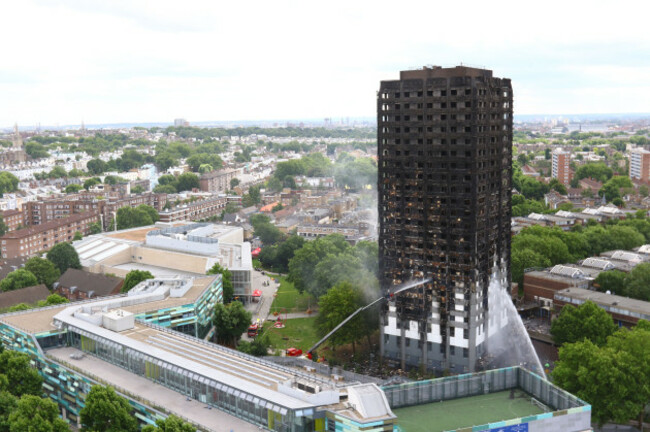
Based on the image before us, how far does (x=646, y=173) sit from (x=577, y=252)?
9271 cm

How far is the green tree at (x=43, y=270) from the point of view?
2901 inches

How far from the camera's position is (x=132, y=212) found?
107m

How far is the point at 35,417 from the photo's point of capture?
35562 mm

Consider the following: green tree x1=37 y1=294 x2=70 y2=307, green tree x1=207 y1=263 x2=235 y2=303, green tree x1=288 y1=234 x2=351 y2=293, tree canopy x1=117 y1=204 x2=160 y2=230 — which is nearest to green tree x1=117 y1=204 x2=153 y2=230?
tree canopy x1=117 y1=204 x2=160 y2=230

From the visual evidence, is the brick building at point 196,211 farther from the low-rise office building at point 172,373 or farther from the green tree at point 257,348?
the green tree at point 257,348

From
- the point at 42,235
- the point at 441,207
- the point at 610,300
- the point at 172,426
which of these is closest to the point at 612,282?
the point at 610,300

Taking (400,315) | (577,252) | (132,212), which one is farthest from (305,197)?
(400,315)

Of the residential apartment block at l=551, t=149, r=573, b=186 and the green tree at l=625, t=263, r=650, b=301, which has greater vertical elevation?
the residential apartment block at l=551, t=149, r=573, b=186

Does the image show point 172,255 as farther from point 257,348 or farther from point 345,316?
point 345,316

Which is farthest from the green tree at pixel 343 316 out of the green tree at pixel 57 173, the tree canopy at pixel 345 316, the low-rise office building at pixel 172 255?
the green tree at pixel 57 173

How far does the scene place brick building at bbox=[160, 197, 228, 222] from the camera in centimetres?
11638

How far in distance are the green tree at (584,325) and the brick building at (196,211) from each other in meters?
76.7

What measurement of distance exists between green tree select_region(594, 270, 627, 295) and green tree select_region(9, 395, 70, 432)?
4878 cm

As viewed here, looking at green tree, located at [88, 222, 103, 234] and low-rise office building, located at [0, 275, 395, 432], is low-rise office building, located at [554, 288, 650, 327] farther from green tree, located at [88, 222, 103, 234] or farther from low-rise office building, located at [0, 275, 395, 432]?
green tree, located at [88, 222, 103, 234]
